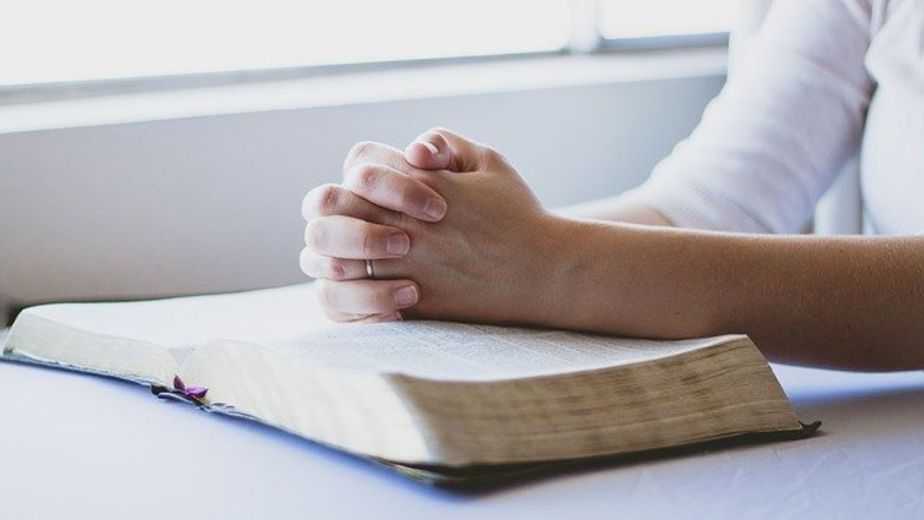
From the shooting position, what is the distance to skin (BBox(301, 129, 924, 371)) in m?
0.77

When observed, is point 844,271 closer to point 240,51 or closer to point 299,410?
point 299,410

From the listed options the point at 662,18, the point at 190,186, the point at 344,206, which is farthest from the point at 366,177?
the point at 662,18

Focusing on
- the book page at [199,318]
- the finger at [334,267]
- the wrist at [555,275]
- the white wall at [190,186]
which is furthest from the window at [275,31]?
the wrist at [555,275]

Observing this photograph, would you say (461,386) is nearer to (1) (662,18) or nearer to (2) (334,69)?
(2) (334,69)

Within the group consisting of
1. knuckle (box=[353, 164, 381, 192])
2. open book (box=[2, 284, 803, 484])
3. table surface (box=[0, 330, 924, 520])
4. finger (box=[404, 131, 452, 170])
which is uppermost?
finger (box=[404, 131, 452, 170])

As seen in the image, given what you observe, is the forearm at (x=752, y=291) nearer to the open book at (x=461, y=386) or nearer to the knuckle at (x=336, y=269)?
the open book at (x=461, y=386)

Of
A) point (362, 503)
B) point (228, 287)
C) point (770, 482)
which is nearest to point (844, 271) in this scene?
point (770, 482)

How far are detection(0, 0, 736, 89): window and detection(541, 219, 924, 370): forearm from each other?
627mm

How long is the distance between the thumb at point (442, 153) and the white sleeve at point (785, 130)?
1.09ft

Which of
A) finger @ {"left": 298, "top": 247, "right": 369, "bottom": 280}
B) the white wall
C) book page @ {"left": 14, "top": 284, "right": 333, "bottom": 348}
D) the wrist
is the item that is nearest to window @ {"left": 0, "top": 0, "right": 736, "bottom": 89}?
the white wall

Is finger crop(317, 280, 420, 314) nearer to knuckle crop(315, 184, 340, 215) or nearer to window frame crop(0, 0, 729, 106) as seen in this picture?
knuckle crop(315, 184, 340, 215)

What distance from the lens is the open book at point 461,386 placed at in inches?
22.7

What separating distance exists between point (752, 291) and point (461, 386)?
0.83ft

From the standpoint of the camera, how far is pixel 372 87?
4.51 ft
